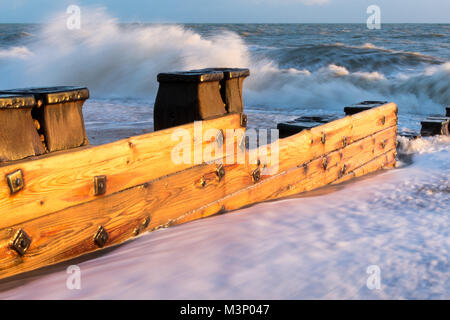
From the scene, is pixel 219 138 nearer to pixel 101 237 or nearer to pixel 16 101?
pixel 101 237

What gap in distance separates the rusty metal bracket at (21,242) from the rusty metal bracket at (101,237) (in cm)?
40

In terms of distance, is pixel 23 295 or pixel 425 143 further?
pixel 425 143

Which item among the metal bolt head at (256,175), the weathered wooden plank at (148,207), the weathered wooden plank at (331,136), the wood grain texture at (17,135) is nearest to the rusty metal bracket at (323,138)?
the weathered wooden plank at (331,136)

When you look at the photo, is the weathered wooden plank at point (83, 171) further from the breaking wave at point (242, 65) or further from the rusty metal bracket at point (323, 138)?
the breaking wave at point (242, 65)

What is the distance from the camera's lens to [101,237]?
2.48 metres

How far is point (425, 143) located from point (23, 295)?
6303 millimetres

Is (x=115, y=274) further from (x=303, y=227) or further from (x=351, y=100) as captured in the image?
(x=351, y=100)

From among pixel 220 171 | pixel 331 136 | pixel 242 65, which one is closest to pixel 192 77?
pixel 220 171

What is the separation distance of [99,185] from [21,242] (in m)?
0.48

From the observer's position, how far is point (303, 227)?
3.09 metres

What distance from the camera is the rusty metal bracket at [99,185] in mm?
2363

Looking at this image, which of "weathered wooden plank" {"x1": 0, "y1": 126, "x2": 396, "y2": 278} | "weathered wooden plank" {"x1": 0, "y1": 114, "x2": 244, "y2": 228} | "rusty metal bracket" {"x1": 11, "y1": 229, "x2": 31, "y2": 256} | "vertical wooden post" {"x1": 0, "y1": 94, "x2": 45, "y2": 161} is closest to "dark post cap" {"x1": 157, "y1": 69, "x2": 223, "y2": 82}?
"weathered wooden plank" {"x1": 0, "y1": 114, "x2": 244, "y2": 228}


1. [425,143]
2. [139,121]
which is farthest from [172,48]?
[425,143]
